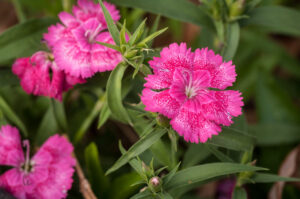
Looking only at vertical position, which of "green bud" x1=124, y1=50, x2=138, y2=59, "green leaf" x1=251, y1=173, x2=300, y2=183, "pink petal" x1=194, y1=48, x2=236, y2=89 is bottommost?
"green leaf" x1=251, y1=173, x2=300, y2=183

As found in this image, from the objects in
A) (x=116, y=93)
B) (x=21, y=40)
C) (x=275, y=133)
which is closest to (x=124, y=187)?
(x=116, y=93)

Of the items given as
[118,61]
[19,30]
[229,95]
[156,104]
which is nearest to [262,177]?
[229,95]

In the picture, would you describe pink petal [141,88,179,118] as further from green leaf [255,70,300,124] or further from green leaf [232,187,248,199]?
green leaf [255,70,300,124]

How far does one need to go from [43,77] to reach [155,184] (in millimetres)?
601

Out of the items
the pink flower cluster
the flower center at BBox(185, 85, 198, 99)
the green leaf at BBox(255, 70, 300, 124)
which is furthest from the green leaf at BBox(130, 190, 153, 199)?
the green leaf at BBox(255, 70, 300, 124)

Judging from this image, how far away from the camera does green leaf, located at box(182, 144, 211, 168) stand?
1.52 metres

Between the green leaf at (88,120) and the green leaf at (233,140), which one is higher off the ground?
the green leaf at (88,120)

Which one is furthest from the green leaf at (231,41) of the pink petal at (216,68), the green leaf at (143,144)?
the green leaf at (143,144)

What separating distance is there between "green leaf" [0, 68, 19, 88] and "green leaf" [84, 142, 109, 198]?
44 cm

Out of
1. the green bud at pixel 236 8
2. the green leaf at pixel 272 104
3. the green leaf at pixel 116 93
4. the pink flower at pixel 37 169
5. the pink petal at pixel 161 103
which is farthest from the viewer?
the green leaf at pixel 272 104

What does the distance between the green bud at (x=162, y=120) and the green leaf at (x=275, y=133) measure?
87 centimetres

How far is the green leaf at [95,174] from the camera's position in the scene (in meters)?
1.50

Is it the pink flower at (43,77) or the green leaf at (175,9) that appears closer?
the pink flower at (43,77)

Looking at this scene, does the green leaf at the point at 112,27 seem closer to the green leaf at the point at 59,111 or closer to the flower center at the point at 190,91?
the flower center at the point at 190,91
